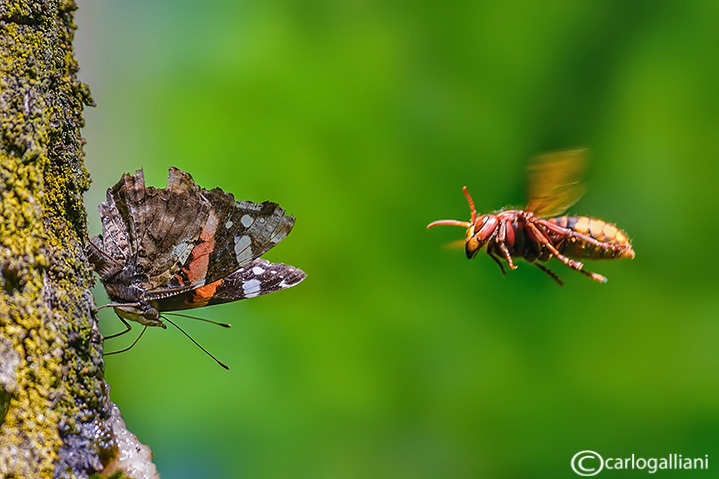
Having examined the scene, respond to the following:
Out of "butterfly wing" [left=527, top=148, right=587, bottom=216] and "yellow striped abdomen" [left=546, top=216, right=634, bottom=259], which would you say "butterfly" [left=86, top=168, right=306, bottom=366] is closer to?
"butterfly wing" [left=527, top=148, right=587, bottom=216]

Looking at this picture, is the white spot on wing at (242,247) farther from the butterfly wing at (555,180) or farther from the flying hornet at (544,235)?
the butterfly wing at (555,180)

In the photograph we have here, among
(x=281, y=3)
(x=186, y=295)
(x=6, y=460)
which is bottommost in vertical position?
(x=6, y=460)

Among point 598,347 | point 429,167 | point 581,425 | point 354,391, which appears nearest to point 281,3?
point 429,167

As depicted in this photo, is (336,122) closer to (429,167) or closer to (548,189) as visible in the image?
(429,167)

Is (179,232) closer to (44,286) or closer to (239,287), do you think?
(239,287)

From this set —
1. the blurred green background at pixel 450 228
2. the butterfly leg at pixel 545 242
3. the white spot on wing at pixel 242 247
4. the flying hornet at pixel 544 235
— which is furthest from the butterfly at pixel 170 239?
the blurred green background at pixel 450 228

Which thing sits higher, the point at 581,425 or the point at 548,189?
the point at 548,189

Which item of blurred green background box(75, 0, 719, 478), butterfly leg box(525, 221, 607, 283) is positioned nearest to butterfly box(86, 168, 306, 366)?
butterfly leg box(525, 221, 607, 283)

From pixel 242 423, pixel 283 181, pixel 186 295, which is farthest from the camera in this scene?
pixel 283 181
